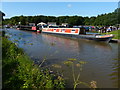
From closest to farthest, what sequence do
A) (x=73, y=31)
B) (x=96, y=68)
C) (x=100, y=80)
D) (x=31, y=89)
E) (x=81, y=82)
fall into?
1. (x=31, y=89)
2. (x=81, y=82)
3. (x=100, y=80)
4. (x=96, y=68)
5. (x=73, y=31)

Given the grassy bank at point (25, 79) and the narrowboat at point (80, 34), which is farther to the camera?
the narrowboat at point (80, 34)

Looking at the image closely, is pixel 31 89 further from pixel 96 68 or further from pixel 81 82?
pixel 96 68

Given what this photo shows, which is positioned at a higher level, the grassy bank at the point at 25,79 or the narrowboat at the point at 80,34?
the narrowboat at the point at 80,34

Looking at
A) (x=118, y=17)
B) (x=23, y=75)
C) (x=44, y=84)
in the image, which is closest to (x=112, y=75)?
(x=44, y=84)

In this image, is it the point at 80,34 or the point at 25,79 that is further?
the point at 80,34

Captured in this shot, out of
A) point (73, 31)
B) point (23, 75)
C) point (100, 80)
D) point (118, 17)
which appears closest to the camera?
point (23, 75)

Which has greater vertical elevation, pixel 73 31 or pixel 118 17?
pixel 118 17

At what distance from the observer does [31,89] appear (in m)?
4.54

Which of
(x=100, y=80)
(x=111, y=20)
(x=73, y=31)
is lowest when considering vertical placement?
(x=100, y=80)

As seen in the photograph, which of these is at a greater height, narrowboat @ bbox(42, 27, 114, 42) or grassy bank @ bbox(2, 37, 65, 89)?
narrowboat @ bbox(42, 27, 114, 42)

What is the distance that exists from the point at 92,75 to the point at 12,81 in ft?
13.0

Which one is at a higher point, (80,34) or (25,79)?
(80,34)

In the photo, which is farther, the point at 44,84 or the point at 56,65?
the point at 56,65

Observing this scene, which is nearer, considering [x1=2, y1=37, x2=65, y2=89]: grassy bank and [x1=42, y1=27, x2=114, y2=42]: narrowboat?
[x1=2, y1=37, x2=65, y2=89]: grassy bank
